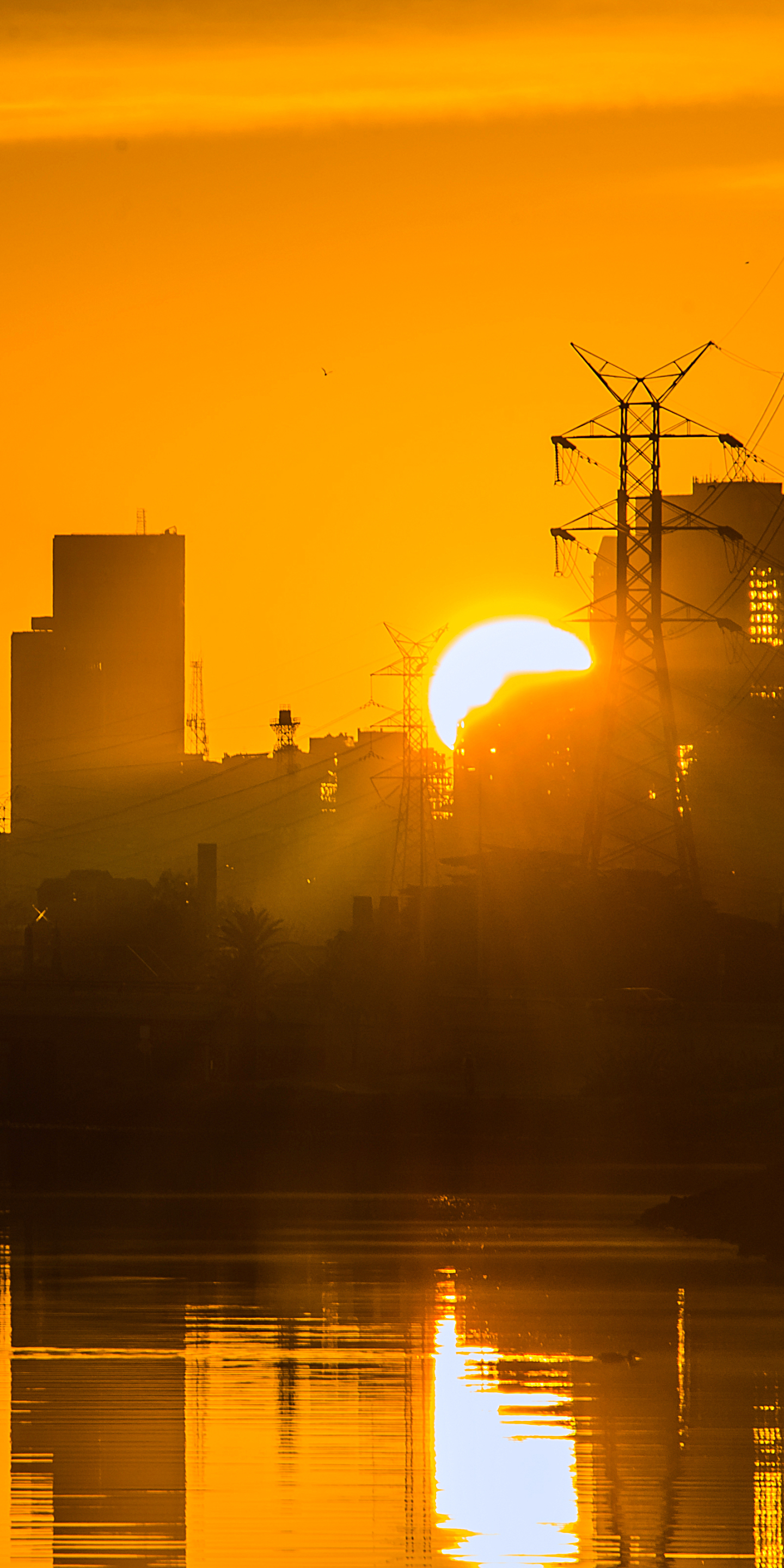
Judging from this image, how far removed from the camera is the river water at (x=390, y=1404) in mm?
25875

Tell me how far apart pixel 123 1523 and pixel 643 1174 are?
210 feet

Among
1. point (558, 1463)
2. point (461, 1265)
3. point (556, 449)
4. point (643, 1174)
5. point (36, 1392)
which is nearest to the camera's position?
point (558, 1463)

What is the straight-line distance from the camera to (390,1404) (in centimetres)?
3497

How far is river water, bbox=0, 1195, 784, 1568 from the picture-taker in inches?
1019

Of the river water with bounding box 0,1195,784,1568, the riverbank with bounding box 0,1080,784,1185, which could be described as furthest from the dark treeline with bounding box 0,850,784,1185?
the river water with bounding box 0,1195,784,1568

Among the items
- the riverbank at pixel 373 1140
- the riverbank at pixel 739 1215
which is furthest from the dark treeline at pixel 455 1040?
the riverbank at pixel 739 1215

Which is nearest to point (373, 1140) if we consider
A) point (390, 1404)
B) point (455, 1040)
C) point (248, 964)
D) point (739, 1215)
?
point (455, 1040)

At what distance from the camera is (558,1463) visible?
29719 millimetres

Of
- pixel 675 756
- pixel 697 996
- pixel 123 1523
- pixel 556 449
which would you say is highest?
pixel 556 449

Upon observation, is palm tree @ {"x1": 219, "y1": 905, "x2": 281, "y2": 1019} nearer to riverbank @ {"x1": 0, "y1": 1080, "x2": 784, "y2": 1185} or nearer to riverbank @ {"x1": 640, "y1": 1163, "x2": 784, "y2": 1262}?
riverbank @ {"x1": 0, "y1": 1080, "x2": 784, "y2": 1185}

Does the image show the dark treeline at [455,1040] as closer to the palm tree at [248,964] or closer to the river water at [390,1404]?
the palm tree at [248,964]

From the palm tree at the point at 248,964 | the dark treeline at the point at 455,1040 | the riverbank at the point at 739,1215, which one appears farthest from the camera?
the palm tree at the point at 248,964

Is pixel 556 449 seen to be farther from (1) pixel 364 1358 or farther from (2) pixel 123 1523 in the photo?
(2) pixel 123 1523

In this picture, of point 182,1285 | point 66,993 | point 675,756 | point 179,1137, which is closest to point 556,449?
point 675,756
